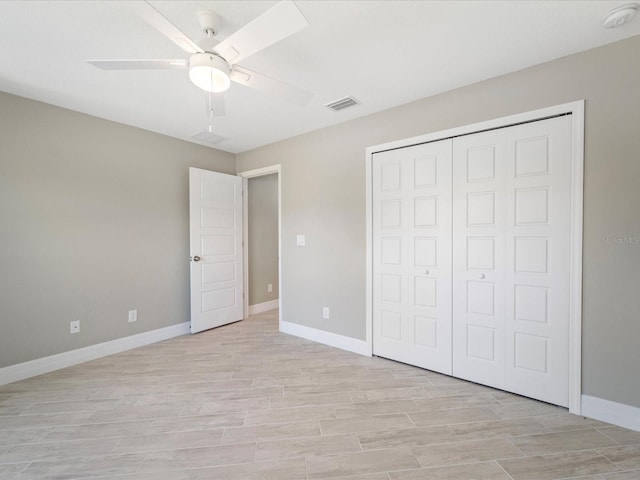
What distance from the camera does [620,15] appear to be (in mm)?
1630

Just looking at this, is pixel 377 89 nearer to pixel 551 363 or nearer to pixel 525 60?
pixel 525 60

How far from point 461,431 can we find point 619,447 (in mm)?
901

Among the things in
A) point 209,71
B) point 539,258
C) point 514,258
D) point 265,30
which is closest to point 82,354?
point 209,71

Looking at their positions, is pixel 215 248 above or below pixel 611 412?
above

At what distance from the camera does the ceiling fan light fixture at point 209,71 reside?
1.53 meters

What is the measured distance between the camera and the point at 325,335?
3.44 m

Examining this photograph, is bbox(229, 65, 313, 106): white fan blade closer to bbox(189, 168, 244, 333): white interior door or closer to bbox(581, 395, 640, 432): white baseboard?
bbox(189, 168, 244, 333): white interior door

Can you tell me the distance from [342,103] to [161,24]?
180 centimetres

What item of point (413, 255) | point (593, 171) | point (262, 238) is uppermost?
point (593, 171)

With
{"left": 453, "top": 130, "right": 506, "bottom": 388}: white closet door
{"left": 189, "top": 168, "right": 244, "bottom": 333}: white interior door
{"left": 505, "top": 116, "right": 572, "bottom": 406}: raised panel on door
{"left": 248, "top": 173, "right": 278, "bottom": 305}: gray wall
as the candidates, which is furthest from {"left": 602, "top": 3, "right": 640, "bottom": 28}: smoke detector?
{"left": 248, "top": 173, "right": 278, "bottom": 305}: gray wall

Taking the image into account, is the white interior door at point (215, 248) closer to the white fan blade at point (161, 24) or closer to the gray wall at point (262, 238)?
the gray wall at point (262, 238)

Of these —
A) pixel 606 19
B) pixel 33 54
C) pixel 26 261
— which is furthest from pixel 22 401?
pixel 606 19

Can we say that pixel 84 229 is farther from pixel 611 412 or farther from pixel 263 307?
pixel 611 412

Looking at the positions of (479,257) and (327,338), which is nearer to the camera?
(479,257)
